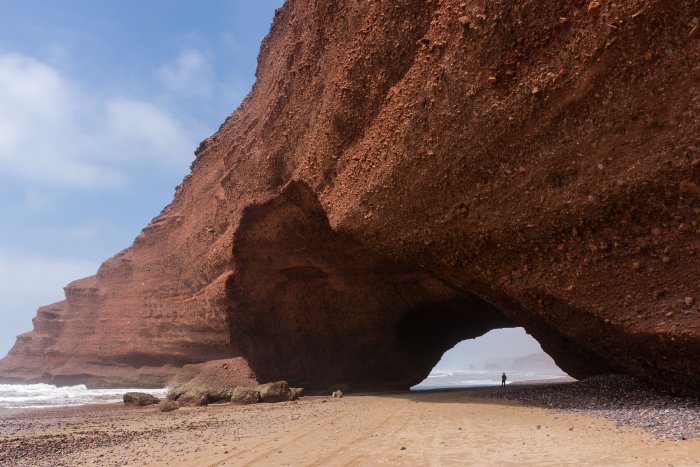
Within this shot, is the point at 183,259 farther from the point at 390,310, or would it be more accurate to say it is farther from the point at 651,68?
the point at 651,68

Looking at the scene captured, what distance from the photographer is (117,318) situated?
23422 mm

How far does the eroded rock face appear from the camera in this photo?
6.69 meters

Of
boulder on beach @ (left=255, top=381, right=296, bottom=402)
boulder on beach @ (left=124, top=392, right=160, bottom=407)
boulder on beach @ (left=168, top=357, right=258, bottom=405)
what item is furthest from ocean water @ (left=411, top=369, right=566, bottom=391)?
boulder on beach @ (left=124, top=392, right=160, bottom=407)

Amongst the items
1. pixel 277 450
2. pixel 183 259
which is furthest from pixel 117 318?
pixel 277 450

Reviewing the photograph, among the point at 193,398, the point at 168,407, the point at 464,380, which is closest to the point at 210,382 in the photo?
the point at 193,398

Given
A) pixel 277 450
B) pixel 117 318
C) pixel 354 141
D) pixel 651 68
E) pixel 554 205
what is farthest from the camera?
pixel 117 318

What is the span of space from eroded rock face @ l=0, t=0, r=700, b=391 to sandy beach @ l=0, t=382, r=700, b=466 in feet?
7.53

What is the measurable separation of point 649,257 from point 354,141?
599cm

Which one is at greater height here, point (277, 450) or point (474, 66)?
point (474, 66)

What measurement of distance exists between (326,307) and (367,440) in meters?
10.2

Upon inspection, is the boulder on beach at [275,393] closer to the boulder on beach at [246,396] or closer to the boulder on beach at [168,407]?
the boulder on beach at [246,396]

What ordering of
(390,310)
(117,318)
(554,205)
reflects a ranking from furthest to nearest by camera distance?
(117,318) < (390,310) < (554,205)

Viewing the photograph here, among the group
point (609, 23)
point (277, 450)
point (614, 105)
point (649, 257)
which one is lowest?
point (277, 450)

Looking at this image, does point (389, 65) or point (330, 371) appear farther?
point (330, 371)
